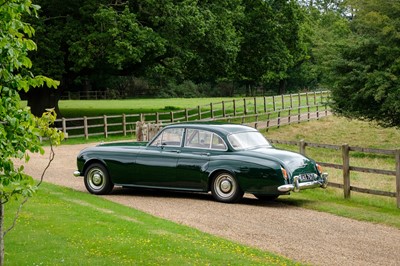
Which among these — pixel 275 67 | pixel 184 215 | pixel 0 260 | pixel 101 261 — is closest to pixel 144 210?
pixel 184 215

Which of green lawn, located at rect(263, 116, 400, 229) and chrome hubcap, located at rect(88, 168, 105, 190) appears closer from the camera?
green lawn, located at rect(263, 116, 400, 229)

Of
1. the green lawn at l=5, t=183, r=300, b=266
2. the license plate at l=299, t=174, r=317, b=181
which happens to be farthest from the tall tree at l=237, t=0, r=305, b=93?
the green lawn at l=5, t=183, r=300, b=266

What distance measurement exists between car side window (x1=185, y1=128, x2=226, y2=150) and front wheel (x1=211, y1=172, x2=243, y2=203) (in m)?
0.68

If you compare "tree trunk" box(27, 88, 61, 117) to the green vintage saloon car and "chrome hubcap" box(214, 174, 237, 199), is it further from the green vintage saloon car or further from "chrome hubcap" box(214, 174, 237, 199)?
"chrome hubcap" box(214, 174, 237, 199)

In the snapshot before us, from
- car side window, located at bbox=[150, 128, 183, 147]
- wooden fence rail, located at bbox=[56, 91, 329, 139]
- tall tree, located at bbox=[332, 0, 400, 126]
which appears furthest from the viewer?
wooden fence rail, located at bbox=[56, 91, 329, 139]

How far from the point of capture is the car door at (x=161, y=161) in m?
15.4

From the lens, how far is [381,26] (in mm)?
29328

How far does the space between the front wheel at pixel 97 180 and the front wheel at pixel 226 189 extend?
2710 mm

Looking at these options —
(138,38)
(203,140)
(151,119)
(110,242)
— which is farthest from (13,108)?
(151,119)

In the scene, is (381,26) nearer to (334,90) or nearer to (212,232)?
(334,90)

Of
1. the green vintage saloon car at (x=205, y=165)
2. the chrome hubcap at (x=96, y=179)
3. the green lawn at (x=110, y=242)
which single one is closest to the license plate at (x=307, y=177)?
the green vintage saloon car at (x=205, y=165)

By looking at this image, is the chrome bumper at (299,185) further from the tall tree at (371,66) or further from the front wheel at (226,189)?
the tall tree at (371,66)

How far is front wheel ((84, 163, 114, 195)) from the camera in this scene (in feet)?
53.0

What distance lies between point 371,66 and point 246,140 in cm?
1665
